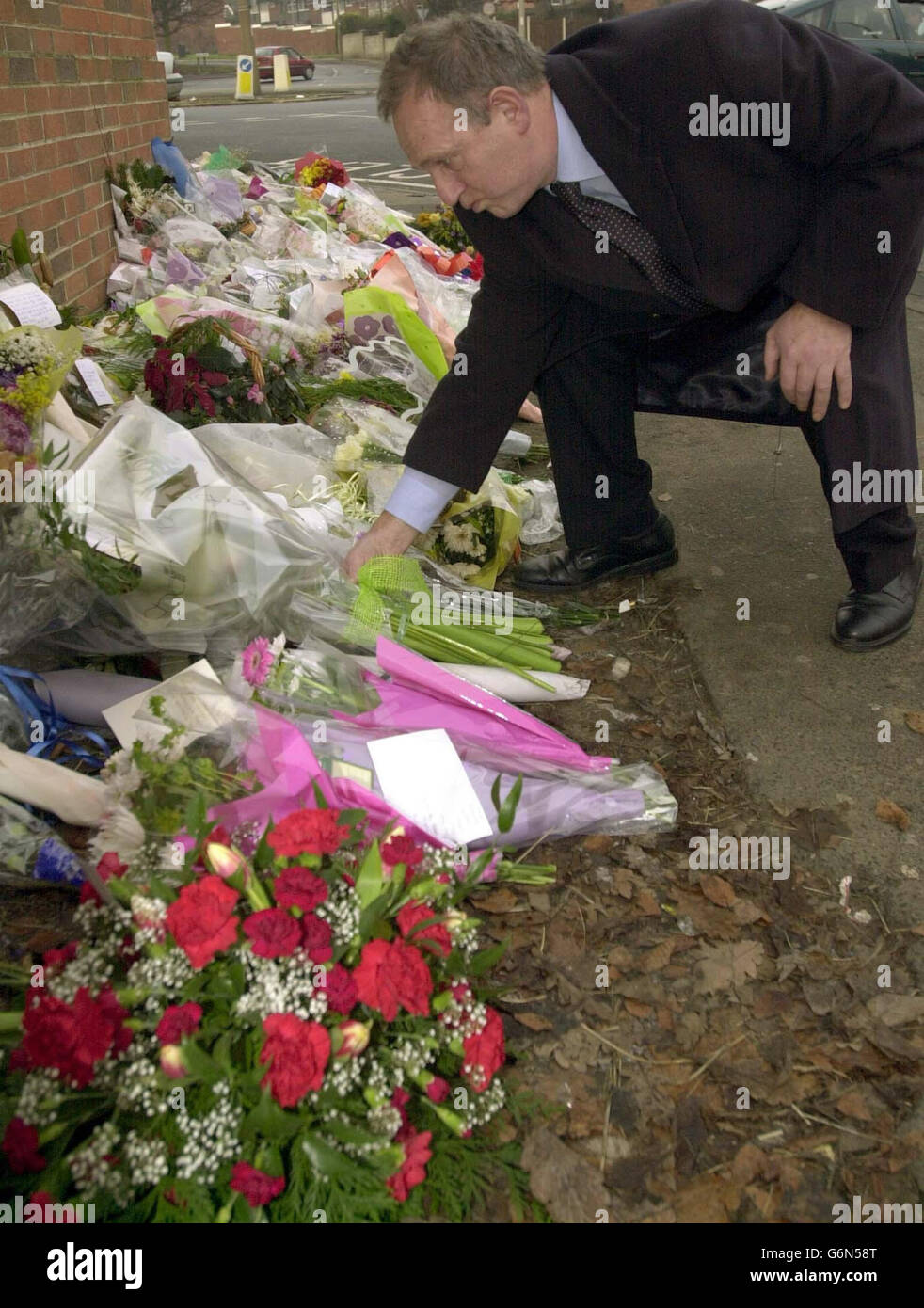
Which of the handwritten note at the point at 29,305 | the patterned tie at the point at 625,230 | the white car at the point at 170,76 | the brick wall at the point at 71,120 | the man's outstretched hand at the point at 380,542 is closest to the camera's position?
the patterned tie at the point at 625,230

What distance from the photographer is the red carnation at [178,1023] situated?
139cm

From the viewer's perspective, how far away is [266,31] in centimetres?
5422

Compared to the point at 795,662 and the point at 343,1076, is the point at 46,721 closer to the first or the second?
the point at 343,1076

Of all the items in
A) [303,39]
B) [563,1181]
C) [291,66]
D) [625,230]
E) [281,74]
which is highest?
[303,39]

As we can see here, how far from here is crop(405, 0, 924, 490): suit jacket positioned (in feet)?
7.06

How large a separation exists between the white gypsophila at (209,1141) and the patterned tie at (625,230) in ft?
6.26

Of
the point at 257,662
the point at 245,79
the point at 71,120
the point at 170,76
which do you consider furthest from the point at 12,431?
the point at 245,79

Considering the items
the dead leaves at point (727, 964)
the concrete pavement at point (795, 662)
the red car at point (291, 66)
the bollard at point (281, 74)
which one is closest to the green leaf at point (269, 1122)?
the dead leaves at point (727, 964)

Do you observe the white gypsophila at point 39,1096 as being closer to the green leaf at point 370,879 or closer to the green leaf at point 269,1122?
the green leaf at point 269,1122

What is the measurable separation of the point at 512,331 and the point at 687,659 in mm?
930

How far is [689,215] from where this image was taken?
2.28 metres

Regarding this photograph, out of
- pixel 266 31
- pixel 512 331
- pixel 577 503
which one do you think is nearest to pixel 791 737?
pixel 577 503

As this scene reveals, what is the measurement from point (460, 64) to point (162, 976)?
1677 millimetres

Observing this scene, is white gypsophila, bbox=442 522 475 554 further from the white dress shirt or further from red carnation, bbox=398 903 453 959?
red carnation, bbox=398 903 453 959
